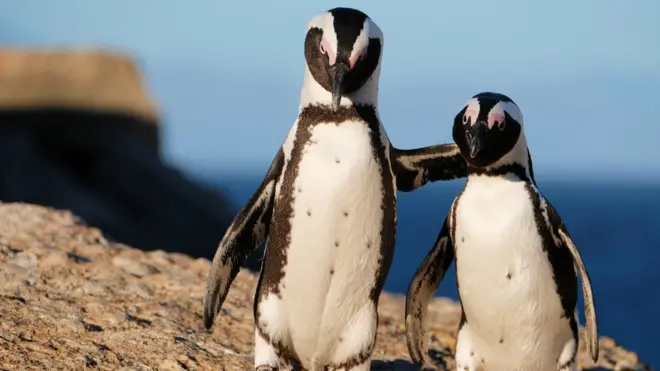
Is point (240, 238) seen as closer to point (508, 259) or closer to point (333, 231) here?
point (333, 231)

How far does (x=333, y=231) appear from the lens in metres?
5.08

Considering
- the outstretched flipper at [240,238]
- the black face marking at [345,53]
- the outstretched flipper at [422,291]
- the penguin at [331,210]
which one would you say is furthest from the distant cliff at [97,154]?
the black face marking at [345,53]

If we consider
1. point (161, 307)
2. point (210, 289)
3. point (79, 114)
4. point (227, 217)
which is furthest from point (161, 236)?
point (210, 289)

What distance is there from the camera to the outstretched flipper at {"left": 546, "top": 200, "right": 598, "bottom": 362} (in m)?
5.20

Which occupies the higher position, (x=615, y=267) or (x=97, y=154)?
(x=97, y=154)

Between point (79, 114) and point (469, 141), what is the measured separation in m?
17.5

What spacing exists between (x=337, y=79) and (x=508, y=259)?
1.21m

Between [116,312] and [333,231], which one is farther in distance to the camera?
[116,312]

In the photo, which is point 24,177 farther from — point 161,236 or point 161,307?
point 161,307

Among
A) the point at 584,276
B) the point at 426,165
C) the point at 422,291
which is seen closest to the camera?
the point at 584,276

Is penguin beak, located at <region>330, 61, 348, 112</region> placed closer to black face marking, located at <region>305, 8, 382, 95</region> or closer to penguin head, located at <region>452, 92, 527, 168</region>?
black face marking, located at <region>305, 8, 382, 95</region>

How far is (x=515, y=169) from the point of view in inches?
205

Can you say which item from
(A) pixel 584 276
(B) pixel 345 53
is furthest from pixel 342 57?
(A) pixel 584 276

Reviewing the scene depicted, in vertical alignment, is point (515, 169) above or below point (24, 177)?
above
